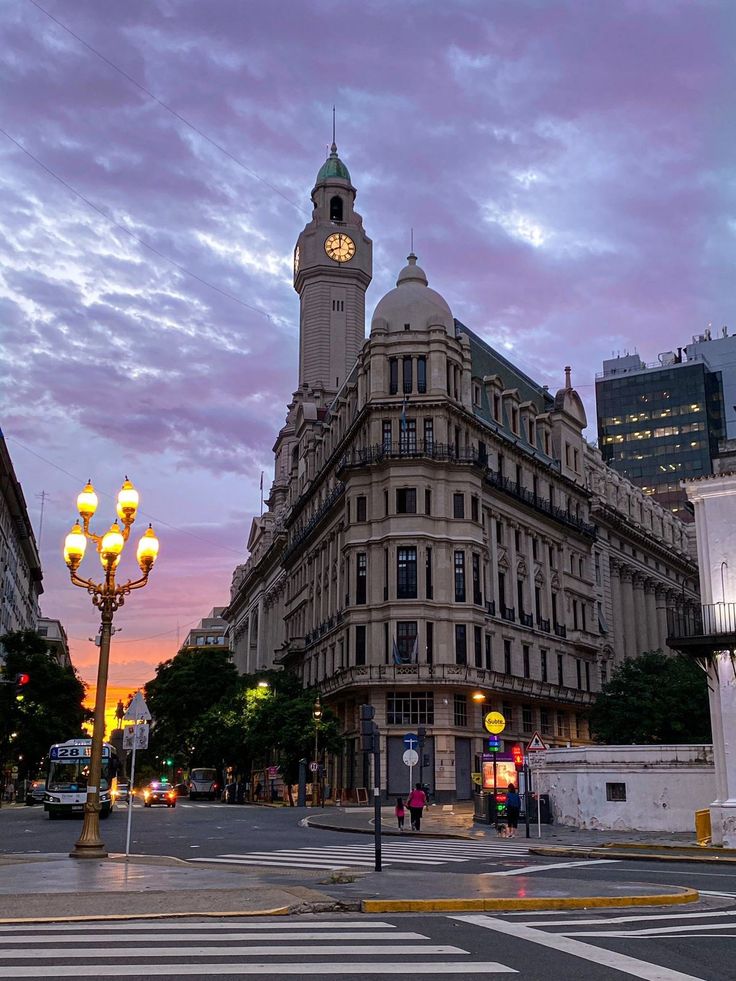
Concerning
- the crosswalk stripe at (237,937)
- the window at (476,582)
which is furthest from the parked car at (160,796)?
the crosswalk stripe at (237,937)

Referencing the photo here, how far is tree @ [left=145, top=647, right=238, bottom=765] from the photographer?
9219 cm

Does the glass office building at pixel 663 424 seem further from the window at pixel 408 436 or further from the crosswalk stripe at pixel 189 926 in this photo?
the crosswalk stripe at pixel 189 926

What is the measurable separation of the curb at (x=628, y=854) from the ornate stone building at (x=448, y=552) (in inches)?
1318

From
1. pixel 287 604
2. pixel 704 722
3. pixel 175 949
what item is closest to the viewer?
pixel 175 949

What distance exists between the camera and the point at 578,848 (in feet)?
86.0

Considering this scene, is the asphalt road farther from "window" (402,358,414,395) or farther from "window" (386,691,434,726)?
"window" (402,358,414,395)

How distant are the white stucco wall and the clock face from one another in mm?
72723

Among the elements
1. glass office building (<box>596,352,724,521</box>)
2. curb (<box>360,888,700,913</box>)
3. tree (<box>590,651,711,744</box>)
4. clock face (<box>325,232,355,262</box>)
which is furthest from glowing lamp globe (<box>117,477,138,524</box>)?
glass office building (<box>596,352,724,521</box>)

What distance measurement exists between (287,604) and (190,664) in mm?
10575

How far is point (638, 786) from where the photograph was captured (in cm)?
3319

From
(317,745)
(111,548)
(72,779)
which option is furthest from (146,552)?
(317,745)

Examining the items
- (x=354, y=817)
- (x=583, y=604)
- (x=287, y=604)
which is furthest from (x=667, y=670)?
(x=287, y=604)

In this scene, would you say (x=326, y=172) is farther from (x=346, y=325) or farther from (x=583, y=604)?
(x=583, y=604)

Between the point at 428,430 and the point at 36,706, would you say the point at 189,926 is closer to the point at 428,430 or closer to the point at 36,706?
the point at 428,430
